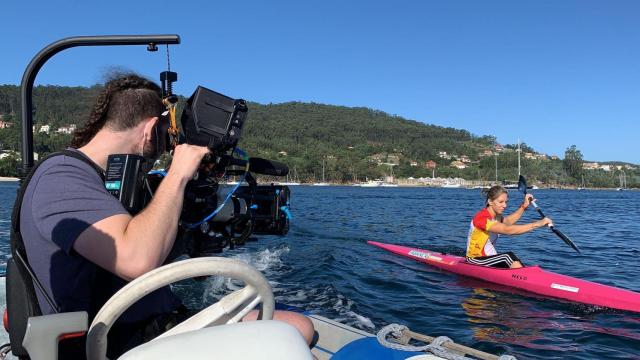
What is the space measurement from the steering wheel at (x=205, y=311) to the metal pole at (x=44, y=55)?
56.1 inches

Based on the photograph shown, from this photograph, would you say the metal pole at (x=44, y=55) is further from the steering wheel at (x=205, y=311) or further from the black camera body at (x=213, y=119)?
the steering wheel at (x=205, y=311)

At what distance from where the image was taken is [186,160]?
A: 201cm

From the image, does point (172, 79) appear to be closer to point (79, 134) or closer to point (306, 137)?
point (79, 134)

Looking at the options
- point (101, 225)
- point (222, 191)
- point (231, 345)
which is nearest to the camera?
point (231, 345)

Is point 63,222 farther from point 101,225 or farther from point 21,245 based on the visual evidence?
point 21,245

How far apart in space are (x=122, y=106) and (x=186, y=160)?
45 cm

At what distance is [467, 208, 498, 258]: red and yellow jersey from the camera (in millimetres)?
10305

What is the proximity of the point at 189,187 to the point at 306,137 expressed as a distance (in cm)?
17544

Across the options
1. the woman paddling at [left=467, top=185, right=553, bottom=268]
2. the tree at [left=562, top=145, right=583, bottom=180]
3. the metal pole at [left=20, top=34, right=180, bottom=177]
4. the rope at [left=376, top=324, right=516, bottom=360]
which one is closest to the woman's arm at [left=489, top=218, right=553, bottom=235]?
the woman paddling at [left=467, top=185, right=553, bottom=268]

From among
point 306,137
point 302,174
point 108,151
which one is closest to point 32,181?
point 108,151

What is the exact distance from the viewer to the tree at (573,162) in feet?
535

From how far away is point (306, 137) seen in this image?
176875 mm

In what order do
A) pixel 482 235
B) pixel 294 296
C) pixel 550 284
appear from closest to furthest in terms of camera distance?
pixel 294 296
pixel 550 284
pixel 482 235

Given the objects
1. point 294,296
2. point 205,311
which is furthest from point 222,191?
point 294,296
